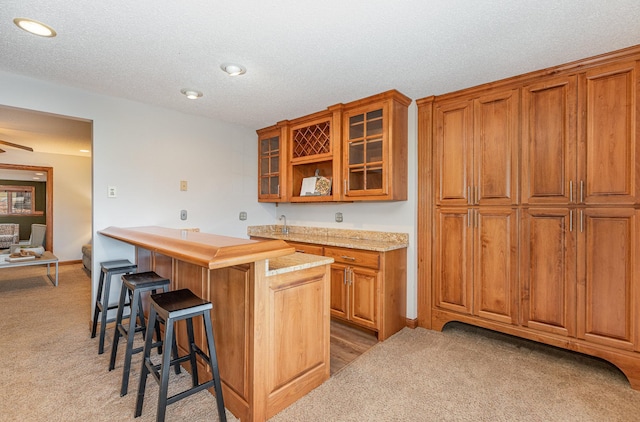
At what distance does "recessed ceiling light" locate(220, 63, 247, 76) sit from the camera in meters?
2.29

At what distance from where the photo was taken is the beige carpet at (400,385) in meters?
1.73

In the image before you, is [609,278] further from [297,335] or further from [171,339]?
[171,339]

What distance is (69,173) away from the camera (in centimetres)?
621

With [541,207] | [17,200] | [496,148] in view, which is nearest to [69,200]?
[17,200]

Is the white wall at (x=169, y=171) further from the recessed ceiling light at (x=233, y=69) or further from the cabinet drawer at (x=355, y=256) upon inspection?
the recessed ceiling light at (x=233, y=69)

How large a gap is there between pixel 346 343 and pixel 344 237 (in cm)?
128

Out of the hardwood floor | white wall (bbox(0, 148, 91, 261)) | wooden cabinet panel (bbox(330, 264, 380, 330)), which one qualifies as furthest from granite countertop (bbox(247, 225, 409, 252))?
white wall (bbox(0, 148, 91, 261))

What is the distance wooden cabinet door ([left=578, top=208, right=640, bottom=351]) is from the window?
400 inches

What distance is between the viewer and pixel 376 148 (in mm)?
2986

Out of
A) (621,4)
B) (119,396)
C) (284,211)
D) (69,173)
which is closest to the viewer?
(621,4)

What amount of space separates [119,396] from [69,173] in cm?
615

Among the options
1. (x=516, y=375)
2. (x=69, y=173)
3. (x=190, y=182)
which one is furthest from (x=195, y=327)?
(x=69, y=173)

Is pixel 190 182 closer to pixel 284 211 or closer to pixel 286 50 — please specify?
pixel 284 211

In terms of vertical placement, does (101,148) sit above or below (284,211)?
above
